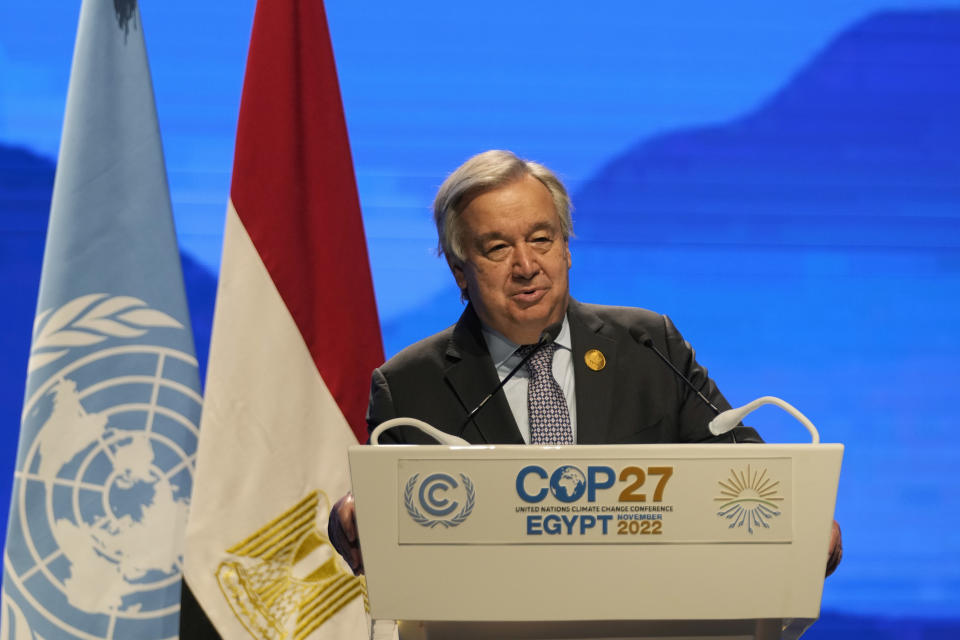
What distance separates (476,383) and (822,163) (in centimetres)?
167

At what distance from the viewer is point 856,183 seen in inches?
122

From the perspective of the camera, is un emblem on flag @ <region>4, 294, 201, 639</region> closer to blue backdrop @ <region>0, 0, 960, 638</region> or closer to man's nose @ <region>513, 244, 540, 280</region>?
blue backdrop @ <region>0, 0, 960, 638</region>

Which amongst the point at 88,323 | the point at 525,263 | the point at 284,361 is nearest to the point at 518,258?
the point at 525,263

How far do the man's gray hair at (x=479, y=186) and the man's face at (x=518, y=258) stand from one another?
0.06 feet

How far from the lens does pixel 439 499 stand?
1.28 meters

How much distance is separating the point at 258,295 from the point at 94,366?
1.62ft

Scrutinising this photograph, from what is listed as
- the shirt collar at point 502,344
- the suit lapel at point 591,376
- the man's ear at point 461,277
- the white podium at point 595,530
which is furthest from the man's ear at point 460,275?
the white podium at point 595,530

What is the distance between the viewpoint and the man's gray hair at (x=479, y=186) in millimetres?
2055

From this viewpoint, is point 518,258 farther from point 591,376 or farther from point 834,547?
point 834,547

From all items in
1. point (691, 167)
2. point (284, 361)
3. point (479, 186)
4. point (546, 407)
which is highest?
point (691, 167)

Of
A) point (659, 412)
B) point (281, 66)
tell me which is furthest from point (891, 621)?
point (281, 66)

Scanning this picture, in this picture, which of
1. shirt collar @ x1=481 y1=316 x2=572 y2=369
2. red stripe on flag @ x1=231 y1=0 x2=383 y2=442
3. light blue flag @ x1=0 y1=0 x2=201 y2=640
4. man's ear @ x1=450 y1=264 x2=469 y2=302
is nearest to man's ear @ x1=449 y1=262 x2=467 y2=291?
man's ear @ x1=450 y1=264 x2=469 y2=302

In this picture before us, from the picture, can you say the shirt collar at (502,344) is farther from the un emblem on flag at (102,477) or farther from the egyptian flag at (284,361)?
the un emblem on flag at (102,477)

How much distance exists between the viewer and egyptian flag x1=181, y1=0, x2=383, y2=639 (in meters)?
2.69
